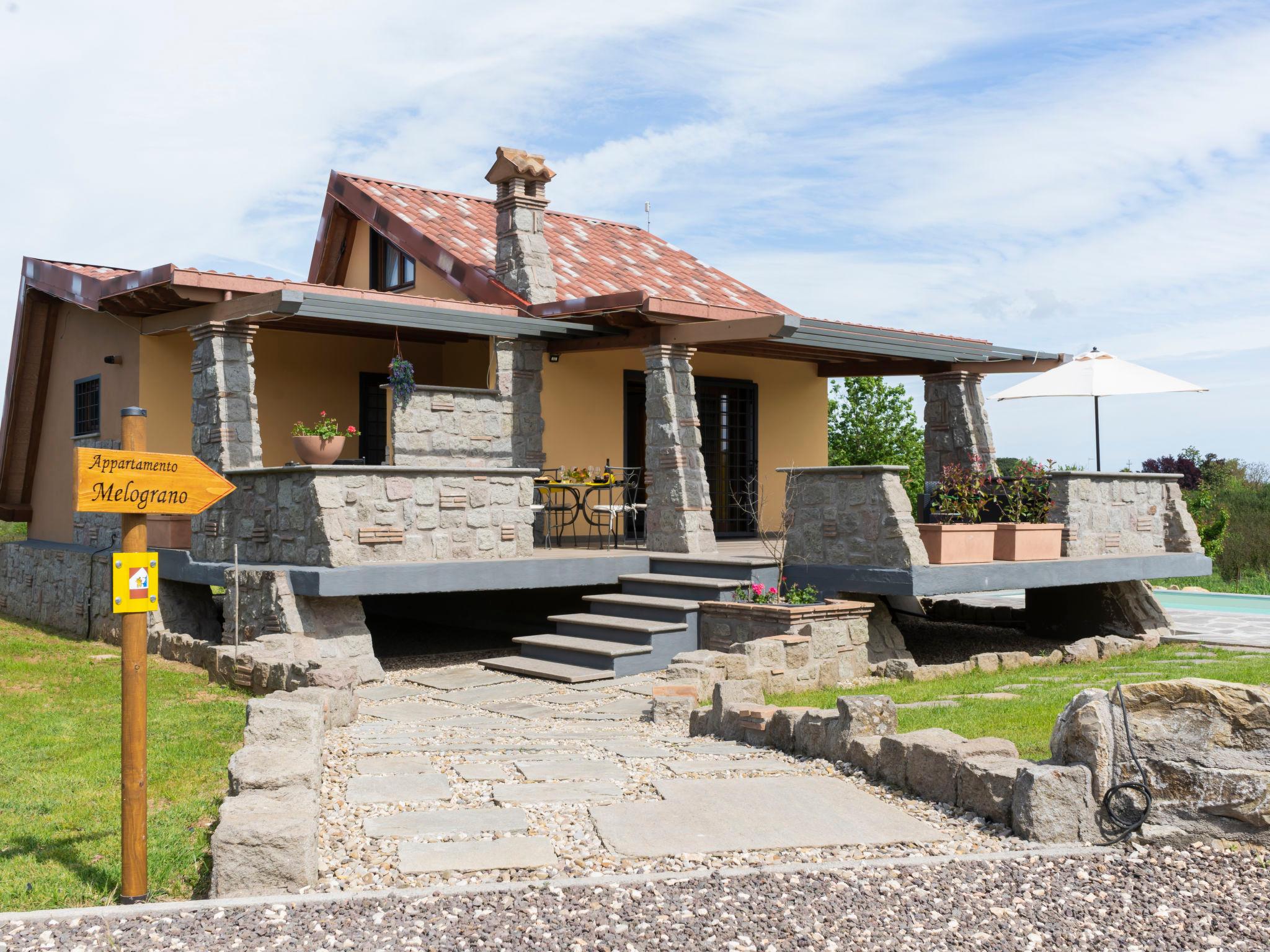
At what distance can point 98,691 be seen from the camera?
906 centimetres

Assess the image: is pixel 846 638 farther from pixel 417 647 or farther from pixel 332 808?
pixel 332 808

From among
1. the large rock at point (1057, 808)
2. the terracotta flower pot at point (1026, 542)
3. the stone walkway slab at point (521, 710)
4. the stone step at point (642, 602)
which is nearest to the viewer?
the large rock at point (1057, 808)

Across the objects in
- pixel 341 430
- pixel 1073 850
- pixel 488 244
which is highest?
pixel 488 244

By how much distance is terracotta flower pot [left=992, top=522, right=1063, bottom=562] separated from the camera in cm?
1098

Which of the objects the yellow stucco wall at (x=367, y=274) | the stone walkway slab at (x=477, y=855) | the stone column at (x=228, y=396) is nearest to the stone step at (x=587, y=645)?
the stone column at (x=228, y=396)

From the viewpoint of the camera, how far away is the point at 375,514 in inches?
383

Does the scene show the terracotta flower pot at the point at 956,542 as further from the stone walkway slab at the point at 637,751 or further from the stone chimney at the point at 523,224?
the stone chimney at the point at 523,224

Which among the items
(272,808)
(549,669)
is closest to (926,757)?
(272,808)

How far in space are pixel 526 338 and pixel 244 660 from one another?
549cm

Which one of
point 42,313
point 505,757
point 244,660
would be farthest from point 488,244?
point 505,757

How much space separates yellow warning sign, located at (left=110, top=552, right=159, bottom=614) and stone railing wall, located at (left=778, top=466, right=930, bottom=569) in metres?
6.53

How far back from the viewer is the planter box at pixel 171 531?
11938mm

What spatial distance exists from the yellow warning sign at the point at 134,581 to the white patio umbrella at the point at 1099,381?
37.1 ft

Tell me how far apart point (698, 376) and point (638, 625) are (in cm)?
602
